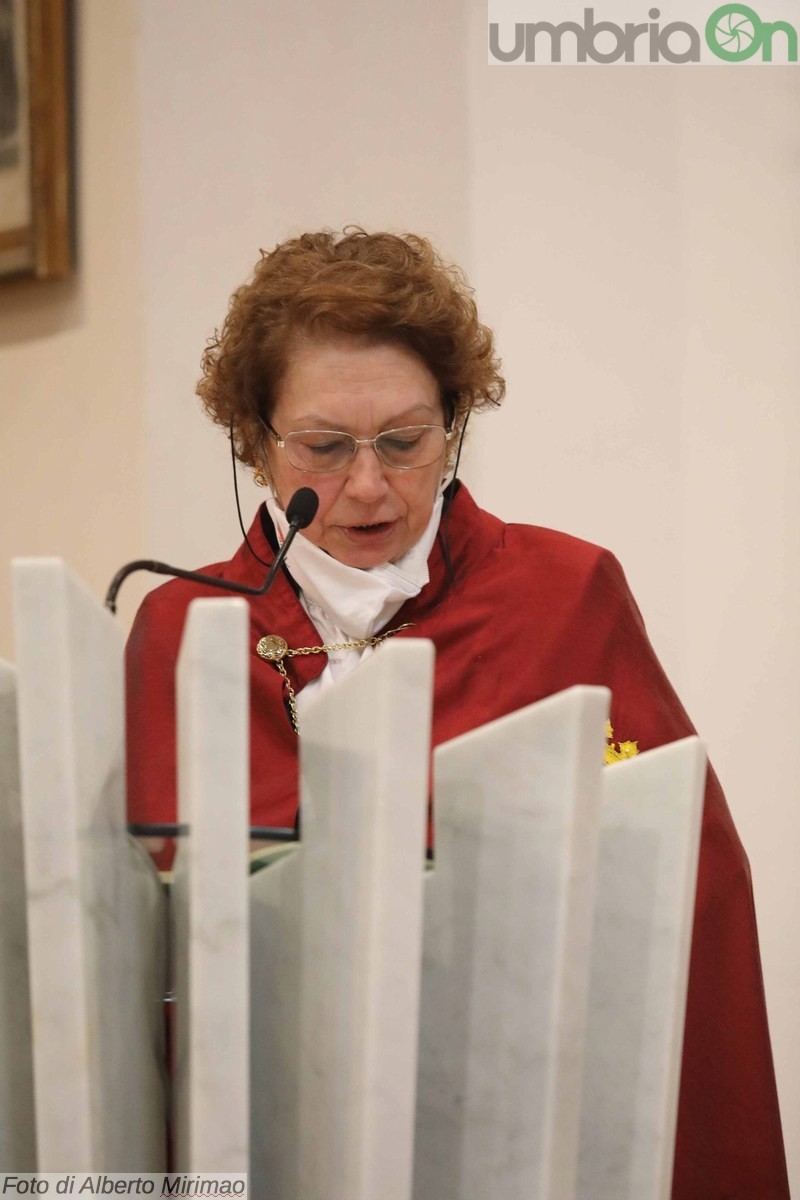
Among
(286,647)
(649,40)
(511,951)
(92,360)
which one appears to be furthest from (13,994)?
(649,40)

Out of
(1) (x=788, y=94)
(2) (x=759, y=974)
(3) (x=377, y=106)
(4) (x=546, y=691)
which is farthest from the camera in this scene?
(3) (x=377, y=106)

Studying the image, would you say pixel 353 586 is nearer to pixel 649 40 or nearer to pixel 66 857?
pixel 66 857

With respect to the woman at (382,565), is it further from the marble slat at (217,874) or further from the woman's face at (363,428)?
the marble slat at (217,874)

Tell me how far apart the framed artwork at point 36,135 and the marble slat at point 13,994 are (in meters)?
1.89

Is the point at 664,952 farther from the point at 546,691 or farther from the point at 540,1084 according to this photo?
the point at 546,691

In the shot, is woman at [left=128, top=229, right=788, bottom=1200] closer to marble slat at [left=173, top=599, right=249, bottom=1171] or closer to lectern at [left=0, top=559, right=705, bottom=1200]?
lectern at [left=0, top=559, right=705, bottom=1200]

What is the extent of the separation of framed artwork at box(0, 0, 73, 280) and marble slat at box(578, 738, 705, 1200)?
1.99 m

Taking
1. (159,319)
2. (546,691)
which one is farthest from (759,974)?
(159,319)

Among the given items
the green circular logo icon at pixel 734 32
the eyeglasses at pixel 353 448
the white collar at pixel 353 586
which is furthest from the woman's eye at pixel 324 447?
the green circular logo icon at pixel 734 32

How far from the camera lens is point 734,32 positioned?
2.18m

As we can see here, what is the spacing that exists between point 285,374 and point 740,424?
872 millimetres

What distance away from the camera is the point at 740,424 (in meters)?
2.18

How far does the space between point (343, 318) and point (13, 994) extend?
1052 millimetres

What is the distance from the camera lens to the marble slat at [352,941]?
65 centimetres
